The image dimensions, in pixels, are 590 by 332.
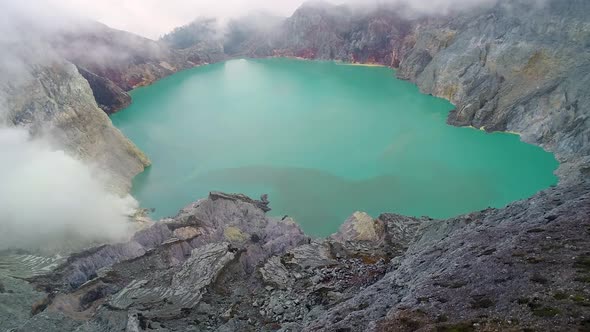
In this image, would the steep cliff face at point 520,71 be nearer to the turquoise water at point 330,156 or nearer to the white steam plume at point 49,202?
the turquoise water at point 330,156

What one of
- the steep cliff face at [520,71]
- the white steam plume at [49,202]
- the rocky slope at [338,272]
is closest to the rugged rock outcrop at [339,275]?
the rocky slope at [338,272]

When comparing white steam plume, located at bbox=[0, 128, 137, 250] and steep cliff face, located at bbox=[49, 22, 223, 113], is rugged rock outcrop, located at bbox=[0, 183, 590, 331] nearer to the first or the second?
white steam plume, located at bbox=[0, 128, 137, 250]

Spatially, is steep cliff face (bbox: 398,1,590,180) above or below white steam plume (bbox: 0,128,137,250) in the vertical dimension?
above

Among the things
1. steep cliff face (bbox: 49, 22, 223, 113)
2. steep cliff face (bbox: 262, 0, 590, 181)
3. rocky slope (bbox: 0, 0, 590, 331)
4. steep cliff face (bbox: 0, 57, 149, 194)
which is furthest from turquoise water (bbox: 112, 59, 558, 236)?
steep cliff face (bbox: 49, 22, 223, 113)

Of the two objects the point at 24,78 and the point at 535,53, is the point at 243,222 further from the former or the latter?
the point at 535,53

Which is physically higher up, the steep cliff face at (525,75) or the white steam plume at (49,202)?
the steep cliff face at (525,75)

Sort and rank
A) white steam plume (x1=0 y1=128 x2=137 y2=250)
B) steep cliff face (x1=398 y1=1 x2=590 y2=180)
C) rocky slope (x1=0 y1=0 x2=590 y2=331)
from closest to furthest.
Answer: rocky slope (x1=0 y1=0 x2=590 y2=331) < white steam plume (x1=0 y1=128 x2=137 y2=250) < steep cliff face (x1=398 y1=1 x2=590 y2=180)

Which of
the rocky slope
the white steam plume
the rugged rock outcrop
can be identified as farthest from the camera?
the white steam plume

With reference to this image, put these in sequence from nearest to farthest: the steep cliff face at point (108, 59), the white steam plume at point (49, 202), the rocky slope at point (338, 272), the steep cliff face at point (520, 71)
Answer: the rocky slope at point (338, 272), the white steam plume at point (49, 202), the steep cliff face at point (520, 71), the steep cliff face at point (108, 59)

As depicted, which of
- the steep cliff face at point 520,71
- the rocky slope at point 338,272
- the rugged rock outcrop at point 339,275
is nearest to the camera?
the rugged rock outcrop at point 339,275
